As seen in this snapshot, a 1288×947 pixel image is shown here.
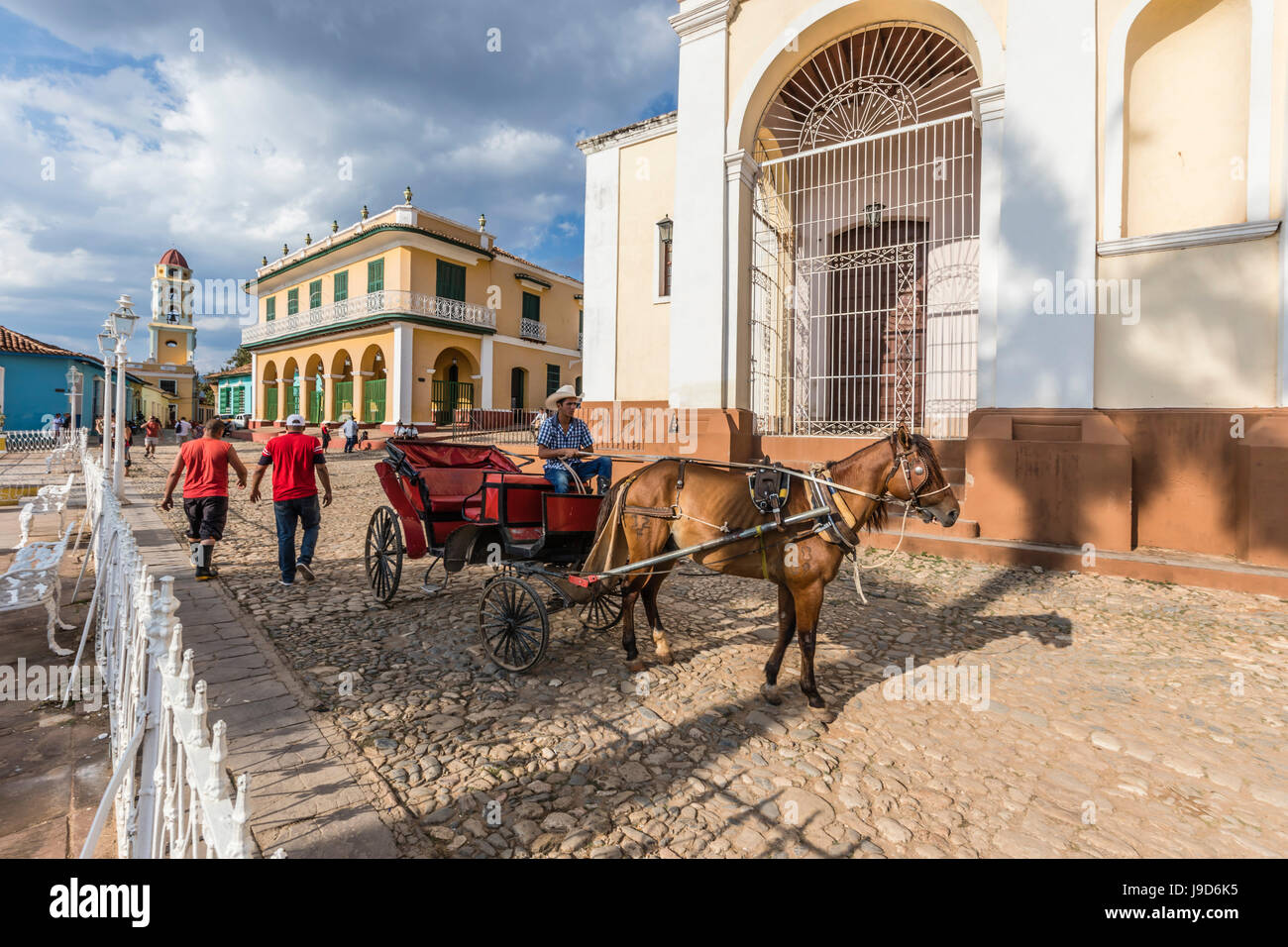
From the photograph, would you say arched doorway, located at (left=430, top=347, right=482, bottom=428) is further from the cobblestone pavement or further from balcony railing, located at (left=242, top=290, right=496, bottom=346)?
the cobblestone pavement

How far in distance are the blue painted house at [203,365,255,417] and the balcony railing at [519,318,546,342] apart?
68.3 ft

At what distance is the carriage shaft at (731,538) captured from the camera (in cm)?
364

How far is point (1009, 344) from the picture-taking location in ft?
24.6

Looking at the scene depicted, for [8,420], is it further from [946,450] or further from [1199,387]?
[1199,387]

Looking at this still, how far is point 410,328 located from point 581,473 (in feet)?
67.3

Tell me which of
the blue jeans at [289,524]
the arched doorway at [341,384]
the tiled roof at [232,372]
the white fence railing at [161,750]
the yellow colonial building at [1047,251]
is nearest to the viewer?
the white fence railing at [161,750]

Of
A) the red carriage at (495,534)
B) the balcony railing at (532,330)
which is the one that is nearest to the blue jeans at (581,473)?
the red carriage at (495,534)

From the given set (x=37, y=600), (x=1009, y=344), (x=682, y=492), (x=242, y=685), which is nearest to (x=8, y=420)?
(x=37, y=600)

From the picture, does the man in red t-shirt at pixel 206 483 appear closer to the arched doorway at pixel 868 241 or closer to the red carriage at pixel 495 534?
the red carriage at pixel 495 534

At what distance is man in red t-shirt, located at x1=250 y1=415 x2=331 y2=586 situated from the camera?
6.08m

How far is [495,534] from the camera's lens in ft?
15.6

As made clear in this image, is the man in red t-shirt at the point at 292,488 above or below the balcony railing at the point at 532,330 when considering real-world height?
below

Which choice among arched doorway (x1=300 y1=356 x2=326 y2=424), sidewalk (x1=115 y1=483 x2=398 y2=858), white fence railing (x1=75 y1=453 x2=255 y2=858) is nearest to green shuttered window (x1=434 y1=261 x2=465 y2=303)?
arched doorway (x1=300 y1=356 x2=326 y2=424)

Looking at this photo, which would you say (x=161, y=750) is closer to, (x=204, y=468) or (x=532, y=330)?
(x=204, y=468)
